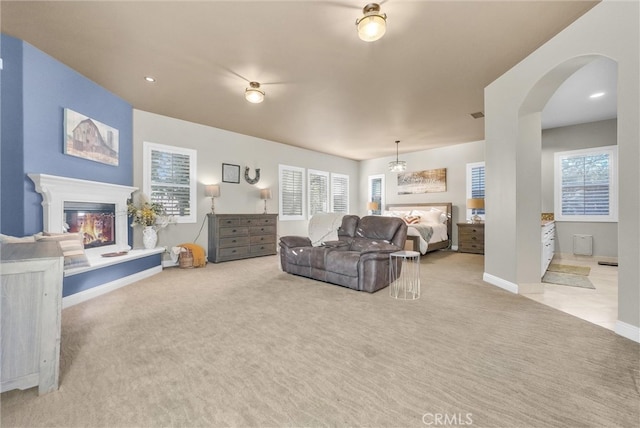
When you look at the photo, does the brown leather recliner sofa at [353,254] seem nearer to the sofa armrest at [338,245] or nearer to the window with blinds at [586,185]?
the sofa armrest at [338,245]

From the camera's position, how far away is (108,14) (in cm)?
235

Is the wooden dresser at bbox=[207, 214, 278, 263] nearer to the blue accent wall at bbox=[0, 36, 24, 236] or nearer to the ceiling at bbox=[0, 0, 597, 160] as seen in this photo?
the ceiling at bbox=[0, 0, 597, 160]

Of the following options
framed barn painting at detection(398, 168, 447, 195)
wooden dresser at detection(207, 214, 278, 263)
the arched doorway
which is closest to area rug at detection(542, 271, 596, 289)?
the arched doorway

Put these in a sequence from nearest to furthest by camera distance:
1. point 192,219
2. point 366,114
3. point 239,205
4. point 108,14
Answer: point 108,14 → point 366,114 → point 192,219 → point 239,205

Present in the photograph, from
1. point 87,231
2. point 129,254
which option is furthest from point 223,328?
point 87,231

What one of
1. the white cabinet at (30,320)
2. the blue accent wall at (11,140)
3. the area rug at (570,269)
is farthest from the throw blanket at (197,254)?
the area rug at (570,269)

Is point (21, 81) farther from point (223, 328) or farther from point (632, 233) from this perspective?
point (632, 233)

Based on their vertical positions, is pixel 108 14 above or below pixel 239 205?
above

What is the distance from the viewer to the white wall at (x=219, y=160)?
4.75 m

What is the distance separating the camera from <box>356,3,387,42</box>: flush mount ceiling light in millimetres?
2166

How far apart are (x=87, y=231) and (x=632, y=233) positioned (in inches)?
230

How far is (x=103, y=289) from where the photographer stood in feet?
11.1

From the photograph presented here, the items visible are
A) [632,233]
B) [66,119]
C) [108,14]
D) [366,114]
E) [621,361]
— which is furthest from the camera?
[366,114]

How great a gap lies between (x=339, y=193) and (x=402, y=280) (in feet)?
16.2
